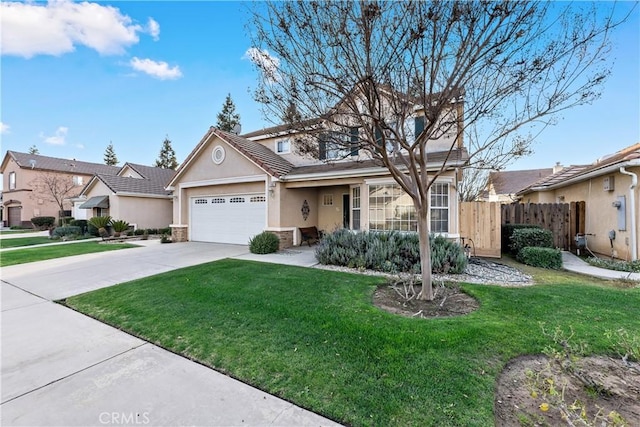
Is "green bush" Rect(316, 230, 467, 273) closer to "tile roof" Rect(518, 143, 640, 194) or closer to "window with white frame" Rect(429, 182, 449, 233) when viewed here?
"window with white frame" Rect(429, 182, 449, 233)

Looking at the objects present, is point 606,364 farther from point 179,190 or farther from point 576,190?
point 179,190

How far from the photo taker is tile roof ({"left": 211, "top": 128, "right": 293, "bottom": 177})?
12.7m

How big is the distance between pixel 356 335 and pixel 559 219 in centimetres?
1208

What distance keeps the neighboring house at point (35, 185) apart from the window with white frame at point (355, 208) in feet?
108

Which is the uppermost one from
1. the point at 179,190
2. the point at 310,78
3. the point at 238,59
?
the point at 238,59

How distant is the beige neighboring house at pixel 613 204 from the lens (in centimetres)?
841

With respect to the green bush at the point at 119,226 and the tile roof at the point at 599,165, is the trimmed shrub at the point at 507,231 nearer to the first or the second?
the tile roof at the point at 599,165

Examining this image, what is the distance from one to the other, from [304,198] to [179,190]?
292 inches

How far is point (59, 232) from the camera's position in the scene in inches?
778

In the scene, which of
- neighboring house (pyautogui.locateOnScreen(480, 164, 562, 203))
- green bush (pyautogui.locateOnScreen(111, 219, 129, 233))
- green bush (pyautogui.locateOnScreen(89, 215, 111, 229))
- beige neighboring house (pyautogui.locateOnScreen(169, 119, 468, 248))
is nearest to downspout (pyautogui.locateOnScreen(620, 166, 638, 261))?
beige neighboring house (pyautogui.locateOnScreen(169, 119, 468, 248))

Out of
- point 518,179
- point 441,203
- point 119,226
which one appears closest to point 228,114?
point 119,226

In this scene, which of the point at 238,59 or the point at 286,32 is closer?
the point at 286,32

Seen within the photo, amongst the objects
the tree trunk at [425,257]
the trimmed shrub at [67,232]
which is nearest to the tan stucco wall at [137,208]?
the trimmed shrub at [67,232]

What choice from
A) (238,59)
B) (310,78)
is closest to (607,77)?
(310,78)
